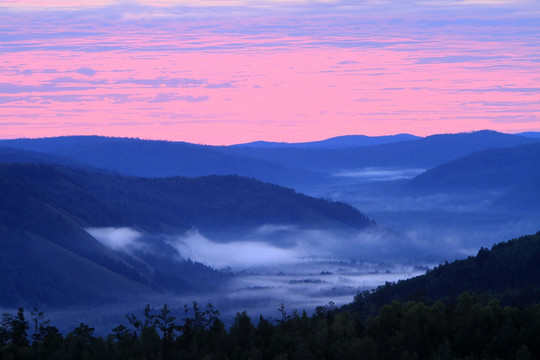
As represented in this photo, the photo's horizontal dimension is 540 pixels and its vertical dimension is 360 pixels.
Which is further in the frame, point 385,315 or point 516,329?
point 385,315

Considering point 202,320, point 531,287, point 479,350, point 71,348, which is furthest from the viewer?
point 531,287

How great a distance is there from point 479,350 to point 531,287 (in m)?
75.1

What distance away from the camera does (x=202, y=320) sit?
14450cm

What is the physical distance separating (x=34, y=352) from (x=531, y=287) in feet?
313

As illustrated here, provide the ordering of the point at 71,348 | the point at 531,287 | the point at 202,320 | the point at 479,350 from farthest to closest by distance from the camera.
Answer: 1. the point at 531,287
2. the point at 202,320
3. the point at 71,348
4. the point at 479,350

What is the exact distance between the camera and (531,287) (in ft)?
639

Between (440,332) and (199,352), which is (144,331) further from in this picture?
(440,332)

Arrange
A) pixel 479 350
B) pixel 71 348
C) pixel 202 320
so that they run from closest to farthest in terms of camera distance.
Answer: pixel 479 350, pixel 71 348, pixel 202 320

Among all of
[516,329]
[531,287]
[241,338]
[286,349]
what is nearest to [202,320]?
[241,338]

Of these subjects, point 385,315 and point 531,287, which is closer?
point 385,315

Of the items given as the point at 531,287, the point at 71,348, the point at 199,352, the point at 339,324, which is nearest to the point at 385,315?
the point at 339,324

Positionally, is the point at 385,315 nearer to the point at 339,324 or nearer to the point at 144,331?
the point at 339,324

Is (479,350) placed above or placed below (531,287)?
below

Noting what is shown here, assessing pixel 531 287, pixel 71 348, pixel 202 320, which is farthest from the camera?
pixel 531 287
